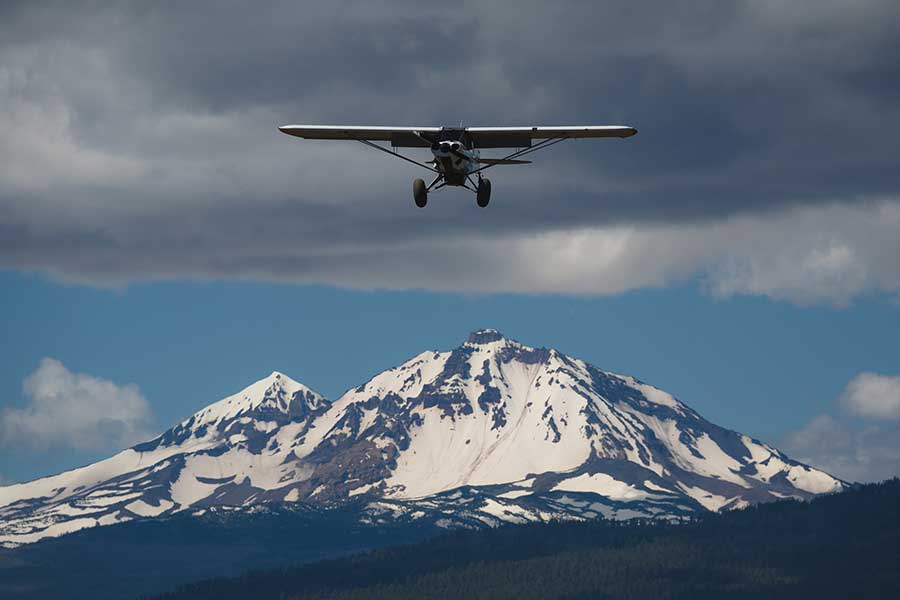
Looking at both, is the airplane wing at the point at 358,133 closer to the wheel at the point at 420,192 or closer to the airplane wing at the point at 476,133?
the airplane wing at the point at 476,133

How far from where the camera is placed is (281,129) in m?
129

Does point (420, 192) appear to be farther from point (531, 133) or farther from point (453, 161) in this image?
point (531, 133)

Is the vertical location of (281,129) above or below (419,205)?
above

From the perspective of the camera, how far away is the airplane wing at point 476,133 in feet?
417

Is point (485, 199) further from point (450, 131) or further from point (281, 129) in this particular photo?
point (281, 129)

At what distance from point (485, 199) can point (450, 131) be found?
6.10 metres

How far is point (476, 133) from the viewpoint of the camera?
127000mm

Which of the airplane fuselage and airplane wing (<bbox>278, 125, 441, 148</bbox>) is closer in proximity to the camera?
the airplane fuselage

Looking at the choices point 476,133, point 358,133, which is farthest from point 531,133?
point 358,133

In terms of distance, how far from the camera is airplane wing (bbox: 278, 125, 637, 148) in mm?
127062

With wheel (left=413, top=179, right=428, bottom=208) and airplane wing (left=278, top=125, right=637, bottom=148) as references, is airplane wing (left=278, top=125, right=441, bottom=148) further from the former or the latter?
wheel (left=413, top=179, right=428, bottom=208)

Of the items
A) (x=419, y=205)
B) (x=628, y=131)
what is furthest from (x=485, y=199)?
(x=628, y=131)

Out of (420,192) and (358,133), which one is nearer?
(420,192)

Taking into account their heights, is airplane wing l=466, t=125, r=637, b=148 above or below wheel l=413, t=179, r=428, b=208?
above
